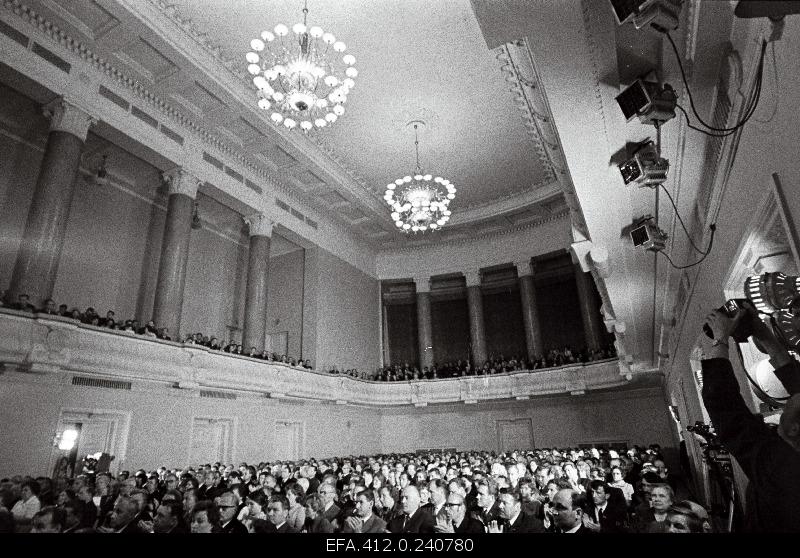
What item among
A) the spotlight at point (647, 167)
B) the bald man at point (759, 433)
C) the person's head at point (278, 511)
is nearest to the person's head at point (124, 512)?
the person's head at point (278, 511)

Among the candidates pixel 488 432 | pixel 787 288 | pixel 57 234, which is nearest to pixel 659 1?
pixel 787 288

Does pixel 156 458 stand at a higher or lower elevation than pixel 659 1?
lower

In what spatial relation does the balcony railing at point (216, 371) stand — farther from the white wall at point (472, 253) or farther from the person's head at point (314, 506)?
the person's head at point (314, 506)

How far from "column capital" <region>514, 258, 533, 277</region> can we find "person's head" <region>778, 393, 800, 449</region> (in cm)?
1910

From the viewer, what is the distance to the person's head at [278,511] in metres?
4.62

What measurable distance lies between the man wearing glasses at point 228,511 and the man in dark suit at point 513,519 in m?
2.54

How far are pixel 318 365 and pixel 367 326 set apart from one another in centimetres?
431

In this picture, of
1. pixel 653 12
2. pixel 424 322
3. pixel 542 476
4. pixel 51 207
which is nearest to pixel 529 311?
pixel 424 322

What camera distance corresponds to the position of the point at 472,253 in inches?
856

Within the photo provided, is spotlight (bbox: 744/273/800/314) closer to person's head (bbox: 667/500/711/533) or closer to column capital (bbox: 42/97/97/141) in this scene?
person's head (bbox: 667/500/711/533)

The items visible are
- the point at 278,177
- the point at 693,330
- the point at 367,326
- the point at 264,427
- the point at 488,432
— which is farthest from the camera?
the point at 367,326

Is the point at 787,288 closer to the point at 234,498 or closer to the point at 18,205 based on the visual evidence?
the point at 234,498

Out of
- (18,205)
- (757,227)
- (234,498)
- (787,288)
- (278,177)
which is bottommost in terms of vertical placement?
(234,498)

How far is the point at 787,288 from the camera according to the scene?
2271 millimetres
